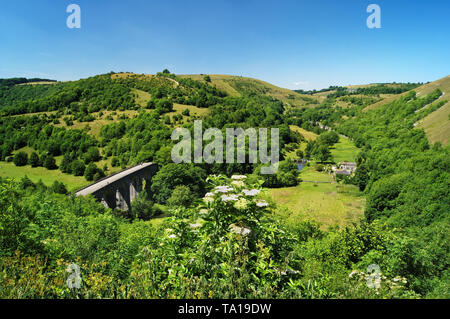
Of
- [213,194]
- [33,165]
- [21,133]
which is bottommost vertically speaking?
[33,165]

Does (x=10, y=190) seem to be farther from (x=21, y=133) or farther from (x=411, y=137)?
(x=21, y=133)

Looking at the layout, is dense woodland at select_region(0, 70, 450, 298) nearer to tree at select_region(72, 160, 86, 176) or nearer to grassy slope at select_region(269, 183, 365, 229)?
tree at select_region(72, 160, 86, 176)

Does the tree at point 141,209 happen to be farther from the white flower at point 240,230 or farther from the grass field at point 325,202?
the white flower at point 240,230

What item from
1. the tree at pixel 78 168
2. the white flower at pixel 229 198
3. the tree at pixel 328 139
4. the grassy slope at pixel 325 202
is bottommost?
the grassy slope at pixel 325 202

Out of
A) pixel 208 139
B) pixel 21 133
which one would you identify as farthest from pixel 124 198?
pixel 21 133

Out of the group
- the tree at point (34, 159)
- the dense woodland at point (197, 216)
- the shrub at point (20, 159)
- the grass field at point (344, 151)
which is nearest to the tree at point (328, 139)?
the dense woodland at point (197, 216)

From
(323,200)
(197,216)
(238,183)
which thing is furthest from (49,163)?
(238,183)
